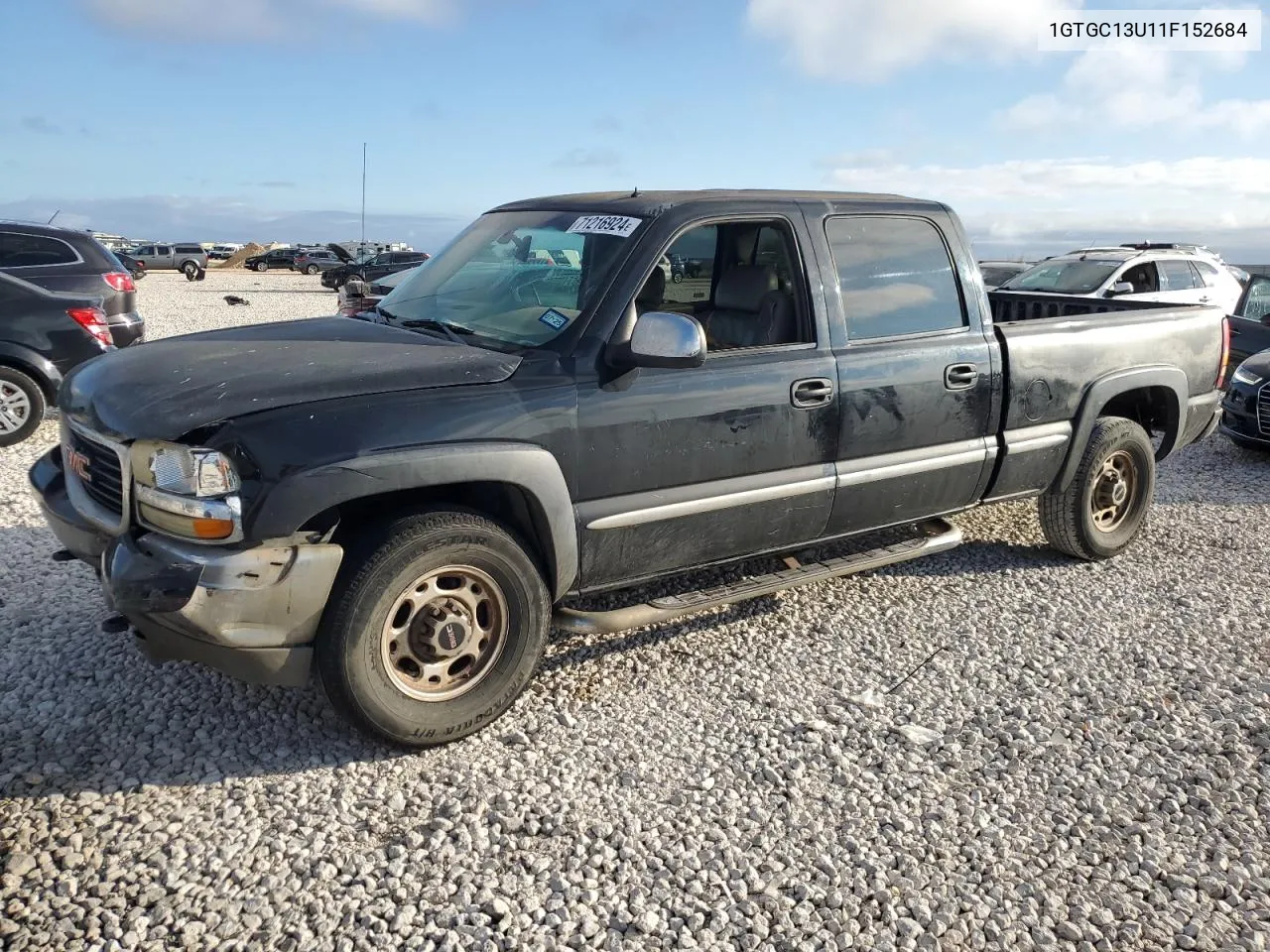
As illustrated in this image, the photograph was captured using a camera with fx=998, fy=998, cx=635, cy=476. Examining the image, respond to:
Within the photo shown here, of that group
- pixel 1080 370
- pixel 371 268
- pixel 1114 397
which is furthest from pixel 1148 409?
pixel 371 268

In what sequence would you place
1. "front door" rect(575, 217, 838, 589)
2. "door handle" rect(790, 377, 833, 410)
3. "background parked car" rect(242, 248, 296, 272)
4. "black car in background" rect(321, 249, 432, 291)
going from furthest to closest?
"background parked car" rect(242, 248, 296, 272) → "black car in background" rect(321, 249, 432, 291) → "door handle" rect(790, 377, 833, 410) → "front door" rect(575, 217, 838, 589)

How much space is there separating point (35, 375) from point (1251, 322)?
11533 millimetres

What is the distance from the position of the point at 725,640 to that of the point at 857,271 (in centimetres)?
172

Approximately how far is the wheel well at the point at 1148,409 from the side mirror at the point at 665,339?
307 centimetres

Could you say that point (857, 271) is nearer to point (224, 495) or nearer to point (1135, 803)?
point (1135, 803)

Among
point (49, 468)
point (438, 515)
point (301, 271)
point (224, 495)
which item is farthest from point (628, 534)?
point (301, 271)

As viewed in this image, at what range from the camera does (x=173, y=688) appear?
12.6ft

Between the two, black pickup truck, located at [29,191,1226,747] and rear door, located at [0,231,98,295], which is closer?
black pickup truck, located at [29,191,1226,747]

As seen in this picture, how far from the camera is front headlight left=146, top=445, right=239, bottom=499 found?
9.89 feet

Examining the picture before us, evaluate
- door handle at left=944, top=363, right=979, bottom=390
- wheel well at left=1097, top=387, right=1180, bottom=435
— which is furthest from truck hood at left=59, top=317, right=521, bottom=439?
wheel well at left=1097, top=387, right=1180, bottom=435

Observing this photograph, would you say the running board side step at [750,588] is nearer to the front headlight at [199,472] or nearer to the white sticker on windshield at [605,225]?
the front headlight at [199,472]

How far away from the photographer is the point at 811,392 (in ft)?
13.4

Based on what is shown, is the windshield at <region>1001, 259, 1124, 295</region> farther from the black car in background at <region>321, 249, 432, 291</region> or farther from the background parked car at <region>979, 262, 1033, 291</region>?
the black car in background at <region>321, 249, 432, 291</region>

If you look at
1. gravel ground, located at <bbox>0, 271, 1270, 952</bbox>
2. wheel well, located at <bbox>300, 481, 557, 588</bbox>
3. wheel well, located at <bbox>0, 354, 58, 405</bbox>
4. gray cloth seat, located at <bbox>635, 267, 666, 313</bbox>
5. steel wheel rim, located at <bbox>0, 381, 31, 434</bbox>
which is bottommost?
gravel ground, located at <bbox>0, 271, 1270, 952</bbox>
